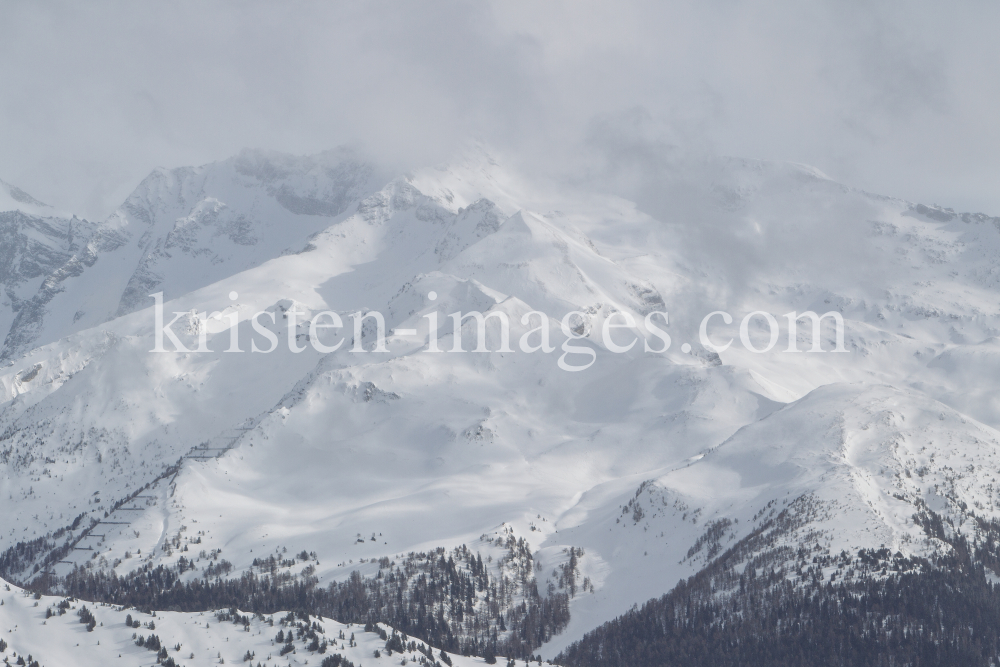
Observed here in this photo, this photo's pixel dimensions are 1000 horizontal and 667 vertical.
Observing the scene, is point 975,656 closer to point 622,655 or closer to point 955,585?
point 955,585

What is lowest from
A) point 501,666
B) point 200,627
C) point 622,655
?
point 622,655

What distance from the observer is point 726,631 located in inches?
7692

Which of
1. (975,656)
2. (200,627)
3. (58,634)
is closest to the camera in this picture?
(58,634)

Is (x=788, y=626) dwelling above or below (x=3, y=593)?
below

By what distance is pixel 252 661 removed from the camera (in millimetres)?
151875

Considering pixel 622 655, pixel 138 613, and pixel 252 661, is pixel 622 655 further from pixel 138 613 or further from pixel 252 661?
pixel 138 613

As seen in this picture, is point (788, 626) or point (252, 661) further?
point (788, 626)

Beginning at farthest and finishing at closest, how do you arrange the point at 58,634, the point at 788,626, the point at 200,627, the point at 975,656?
the point at 788,626
the point at 975,656
the point at 200,627
the point at 58,634

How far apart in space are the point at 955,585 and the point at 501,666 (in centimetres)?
9047

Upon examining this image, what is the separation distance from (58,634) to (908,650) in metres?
138

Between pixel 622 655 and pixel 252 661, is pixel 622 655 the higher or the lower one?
the lower one

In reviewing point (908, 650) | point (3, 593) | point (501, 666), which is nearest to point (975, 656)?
point (908, 650)

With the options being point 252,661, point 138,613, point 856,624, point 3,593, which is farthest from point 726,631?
point 3,593

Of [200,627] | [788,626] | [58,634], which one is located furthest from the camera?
[788,626]
